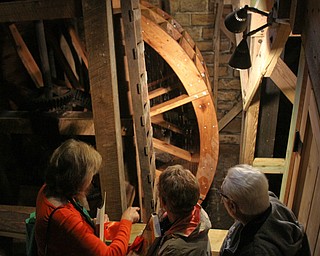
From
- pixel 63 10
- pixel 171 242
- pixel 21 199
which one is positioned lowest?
pixel 21 199

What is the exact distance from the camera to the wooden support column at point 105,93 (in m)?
1.46

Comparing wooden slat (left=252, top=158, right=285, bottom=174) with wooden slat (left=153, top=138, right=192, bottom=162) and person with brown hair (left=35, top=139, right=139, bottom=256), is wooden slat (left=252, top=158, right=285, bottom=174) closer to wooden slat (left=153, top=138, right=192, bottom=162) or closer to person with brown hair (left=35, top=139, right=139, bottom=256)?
wooden slat (left=153, top=138, right=192, bottom=162)

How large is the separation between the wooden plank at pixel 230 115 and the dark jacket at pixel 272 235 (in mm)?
3659

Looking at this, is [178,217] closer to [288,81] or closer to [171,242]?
[171,242]

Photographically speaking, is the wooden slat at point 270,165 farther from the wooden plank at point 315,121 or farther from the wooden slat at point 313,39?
the wooden slat at point 313,39

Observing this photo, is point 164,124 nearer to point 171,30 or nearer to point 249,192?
point 171,30

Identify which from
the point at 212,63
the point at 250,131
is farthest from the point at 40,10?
the point at 212,63

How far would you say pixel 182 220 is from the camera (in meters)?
1.31

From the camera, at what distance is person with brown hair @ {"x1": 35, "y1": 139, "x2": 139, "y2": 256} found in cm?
124

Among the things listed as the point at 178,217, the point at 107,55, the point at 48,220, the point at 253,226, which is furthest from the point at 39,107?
the point at 253,226

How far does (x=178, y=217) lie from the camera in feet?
4.37

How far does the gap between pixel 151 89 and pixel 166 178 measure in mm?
3253

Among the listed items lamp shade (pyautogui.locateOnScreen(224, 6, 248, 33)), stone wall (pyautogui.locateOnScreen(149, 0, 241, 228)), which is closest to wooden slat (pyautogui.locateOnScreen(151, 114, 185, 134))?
stone wall (pyautogui.locateOnScreen(149, 0, 241, 228))

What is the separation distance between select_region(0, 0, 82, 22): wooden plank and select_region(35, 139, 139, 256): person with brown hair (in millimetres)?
635
